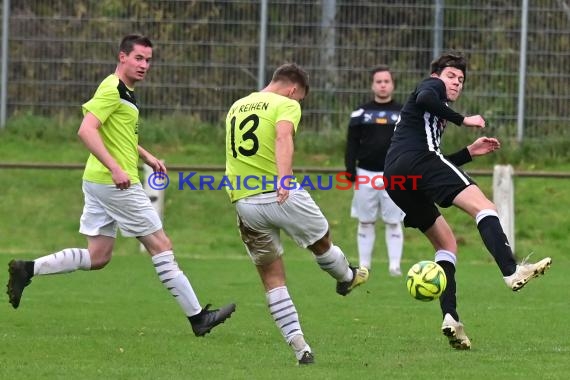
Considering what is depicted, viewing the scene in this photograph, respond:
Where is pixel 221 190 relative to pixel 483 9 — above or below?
below

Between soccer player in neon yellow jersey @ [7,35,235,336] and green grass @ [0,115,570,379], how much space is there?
322 millimetres

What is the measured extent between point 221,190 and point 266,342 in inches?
394

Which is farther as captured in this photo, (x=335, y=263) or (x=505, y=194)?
(x=505, y=194)

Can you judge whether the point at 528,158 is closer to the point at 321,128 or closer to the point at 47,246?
the point at 321,128

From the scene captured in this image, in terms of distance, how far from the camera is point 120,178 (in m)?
8.75

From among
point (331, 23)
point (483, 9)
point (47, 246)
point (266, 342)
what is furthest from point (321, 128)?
point (266, 342)

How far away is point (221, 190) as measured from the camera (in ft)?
61.9

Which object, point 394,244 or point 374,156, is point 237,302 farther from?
point 394,244

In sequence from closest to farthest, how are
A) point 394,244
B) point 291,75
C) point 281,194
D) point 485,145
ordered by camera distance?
point 281,194 < point 291,75 < point 485,145 < point 394,244

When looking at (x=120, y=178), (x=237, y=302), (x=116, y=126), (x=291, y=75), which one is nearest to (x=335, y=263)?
(x=291, y=75)

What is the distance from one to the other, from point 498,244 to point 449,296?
669 mm

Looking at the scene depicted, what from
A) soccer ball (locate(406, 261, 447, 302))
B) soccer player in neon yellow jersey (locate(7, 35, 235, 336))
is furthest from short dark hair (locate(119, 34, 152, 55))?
soccer ball (locate(406, 261, 447, 302))

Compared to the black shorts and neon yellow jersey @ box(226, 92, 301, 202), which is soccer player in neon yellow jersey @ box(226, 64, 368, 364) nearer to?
neon yellow jersey @ box(226, 92, 301, 202)

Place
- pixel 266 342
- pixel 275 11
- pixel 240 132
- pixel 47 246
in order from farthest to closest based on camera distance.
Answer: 1. pixel 275 11
2. pixel 47 246
3. pixel 266 342
4. pixel 240 132
